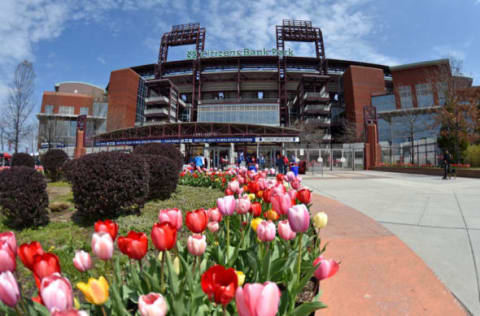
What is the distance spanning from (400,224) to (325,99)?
58056mm

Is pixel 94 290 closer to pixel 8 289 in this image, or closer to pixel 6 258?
pixel 8 289

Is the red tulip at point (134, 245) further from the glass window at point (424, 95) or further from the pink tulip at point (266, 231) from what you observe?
the glass window at point (424, 95)

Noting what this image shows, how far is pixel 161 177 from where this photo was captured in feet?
21.8

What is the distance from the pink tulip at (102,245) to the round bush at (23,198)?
5.10m

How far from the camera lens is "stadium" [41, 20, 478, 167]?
4290 cm

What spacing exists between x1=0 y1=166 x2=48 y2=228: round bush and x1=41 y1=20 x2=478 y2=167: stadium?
1188 inches

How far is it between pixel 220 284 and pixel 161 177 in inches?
245

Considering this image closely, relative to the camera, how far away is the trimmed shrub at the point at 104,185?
4.73m

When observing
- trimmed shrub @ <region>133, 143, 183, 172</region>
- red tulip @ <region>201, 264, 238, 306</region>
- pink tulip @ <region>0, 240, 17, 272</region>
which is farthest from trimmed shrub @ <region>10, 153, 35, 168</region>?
red tulip @ <region>201, 264, 238, 306</region>

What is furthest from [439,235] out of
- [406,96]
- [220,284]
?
[406,96]

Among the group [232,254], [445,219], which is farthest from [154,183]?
[445,219]

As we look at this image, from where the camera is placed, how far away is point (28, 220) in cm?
483

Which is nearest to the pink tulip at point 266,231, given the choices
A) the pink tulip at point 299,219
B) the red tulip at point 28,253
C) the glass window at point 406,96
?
the pink tulip at point 299,219

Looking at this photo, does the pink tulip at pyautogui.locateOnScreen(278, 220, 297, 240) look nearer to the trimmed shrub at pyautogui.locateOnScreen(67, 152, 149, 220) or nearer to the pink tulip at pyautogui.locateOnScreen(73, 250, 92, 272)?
the pink tulip at pyautogui.locateOnScreen(73, 250, 92, 272)
